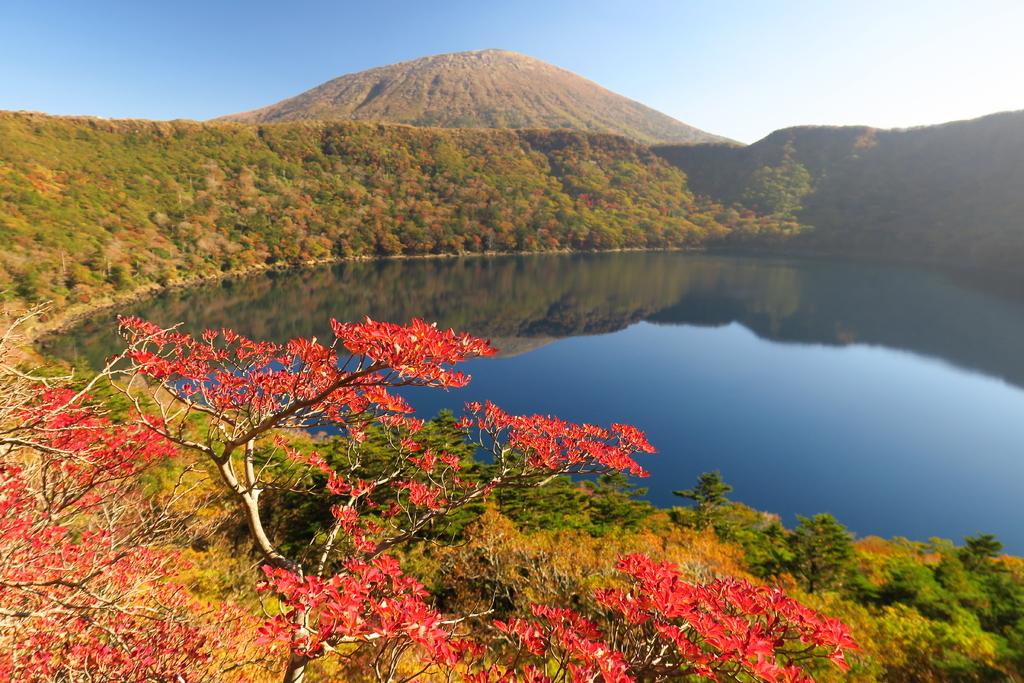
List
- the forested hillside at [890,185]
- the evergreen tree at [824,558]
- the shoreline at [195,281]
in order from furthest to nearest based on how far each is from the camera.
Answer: the forested hillside at [890,185] < the shoreline at [195,281] < the evergreen tree at [824,558]

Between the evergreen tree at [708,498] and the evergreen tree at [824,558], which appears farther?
the evergreen tree at [708,498]

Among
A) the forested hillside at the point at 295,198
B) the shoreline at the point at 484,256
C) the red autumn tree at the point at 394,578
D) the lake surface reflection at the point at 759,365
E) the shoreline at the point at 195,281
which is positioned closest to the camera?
the red autumn tree at the point at 394,578

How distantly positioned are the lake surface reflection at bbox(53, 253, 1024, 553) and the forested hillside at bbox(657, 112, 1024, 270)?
2793 centimetres

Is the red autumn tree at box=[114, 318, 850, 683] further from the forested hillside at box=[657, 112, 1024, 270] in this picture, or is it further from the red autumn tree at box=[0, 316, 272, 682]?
the forested hillside at box=[657, 112, 1024, 270]

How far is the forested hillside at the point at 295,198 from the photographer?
6372cm

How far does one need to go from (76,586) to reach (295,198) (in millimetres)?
127256

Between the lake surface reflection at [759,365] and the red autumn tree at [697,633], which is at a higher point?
the red autumn tree at [697,633]

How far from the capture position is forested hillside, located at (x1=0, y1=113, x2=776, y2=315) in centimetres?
6372

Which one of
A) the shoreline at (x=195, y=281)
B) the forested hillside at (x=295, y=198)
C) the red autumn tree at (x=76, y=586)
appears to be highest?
the forested hillside at (x=295, y=198)

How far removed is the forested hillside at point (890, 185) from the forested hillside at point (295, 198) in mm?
16715

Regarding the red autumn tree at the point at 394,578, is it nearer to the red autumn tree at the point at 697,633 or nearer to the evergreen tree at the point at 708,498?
the red autumn tree at the point at 697,633

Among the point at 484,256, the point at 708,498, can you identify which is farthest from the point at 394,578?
the point at 484,256

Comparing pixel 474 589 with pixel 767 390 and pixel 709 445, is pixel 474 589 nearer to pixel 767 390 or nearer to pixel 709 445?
pixel 709 445

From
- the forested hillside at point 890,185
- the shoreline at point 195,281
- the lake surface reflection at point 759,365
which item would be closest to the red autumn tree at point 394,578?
the shoreline at point 195,281
